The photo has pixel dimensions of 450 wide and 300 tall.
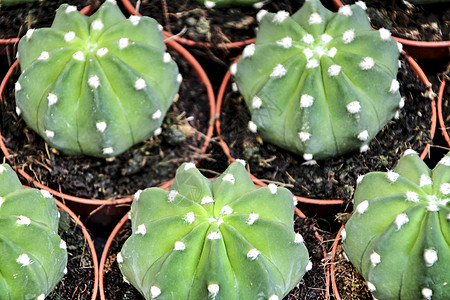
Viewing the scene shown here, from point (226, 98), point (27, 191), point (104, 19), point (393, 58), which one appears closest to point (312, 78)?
point (393, 58)

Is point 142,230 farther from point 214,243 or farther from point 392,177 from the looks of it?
point 392,177

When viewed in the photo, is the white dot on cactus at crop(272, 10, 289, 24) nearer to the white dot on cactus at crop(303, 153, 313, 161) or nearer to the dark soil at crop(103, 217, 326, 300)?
the white dot on cactus at crop(303, 153, 313, 161)

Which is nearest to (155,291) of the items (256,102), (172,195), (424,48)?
(172,195)

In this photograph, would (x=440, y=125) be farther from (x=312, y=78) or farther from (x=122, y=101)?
(x=122, y=101)

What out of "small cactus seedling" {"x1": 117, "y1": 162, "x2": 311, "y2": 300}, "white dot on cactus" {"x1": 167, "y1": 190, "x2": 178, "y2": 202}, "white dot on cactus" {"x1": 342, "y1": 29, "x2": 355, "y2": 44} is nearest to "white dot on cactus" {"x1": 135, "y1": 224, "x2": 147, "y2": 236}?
"small cactus seedling" {"x1": 117, "y1": 162, "x2": 311, "y2": 300}

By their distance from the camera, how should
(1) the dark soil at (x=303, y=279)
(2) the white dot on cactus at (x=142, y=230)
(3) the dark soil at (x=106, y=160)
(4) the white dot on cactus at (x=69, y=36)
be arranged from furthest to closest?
1. (3) the dark soil at (x=106, y=160)
2. (1) the dark soil at (x=303, y=279)
3. (4) the white dot on cactus at (x=69, y=36)
4. (2) the white dot on cactus at (x=142, y=230)

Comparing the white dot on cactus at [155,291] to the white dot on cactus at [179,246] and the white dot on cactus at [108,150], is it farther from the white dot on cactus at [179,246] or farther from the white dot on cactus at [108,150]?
the white dot on cactus at [108,150]

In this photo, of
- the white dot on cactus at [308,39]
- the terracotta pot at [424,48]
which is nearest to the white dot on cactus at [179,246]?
the white dot on cactus at [308,39]
